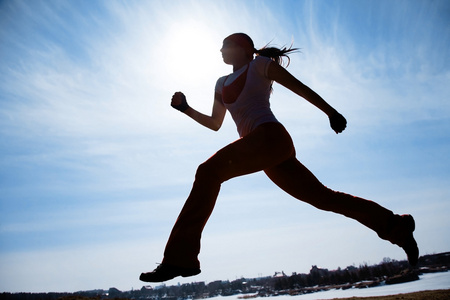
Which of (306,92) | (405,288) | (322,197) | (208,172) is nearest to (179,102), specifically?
(208,172)

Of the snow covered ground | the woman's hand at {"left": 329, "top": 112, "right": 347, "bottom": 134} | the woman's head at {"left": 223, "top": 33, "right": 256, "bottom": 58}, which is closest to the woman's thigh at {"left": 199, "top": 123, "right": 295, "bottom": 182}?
the woman's hand at {"left": 329, "top": 112, "right": 347, "bottom": 134}

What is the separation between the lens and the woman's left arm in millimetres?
2014

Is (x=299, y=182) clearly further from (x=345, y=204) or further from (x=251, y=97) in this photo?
(x=251, y=97)

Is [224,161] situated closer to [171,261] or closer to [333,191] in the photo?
[171,261]

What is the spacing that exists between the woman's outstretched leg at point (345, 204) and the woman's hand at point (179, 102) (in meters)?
0.95

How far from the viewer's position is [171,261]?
1558 millimetres

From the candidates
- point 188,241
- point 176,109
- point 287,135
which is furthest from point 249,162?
point 176,109

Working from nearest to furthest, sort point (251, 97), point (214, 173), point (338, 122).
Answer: point (214, 173)
point (338, 122)
point (251, 97)

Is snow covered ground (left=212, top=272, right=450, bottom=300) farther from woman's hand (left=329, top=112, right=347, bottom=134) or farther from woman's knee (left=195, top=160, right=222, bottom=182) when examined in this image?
woman's knee (left=195, top=160, right=222, bottom=182)

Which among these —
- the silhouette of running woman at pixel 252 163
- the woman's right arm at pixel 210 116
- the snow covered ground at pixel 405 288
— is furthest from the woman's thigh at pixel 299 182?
the snow covered ground at pixel 405 288

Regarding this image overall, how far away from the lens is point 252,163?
188 centimetres

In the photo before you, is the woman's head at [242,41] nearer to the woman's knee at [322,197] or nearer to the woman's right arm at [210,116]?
the woman's right arm at [210,116]

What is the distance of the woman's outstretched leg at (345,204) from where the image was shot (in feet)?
7.14

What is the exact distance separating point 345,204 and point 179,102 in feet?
5.36
